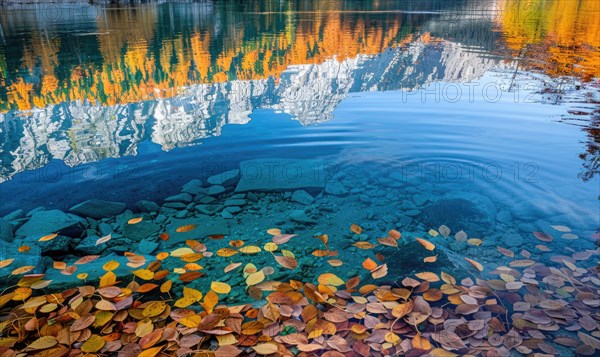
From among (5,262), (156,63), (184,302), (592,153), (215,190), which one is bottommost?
(184,302)

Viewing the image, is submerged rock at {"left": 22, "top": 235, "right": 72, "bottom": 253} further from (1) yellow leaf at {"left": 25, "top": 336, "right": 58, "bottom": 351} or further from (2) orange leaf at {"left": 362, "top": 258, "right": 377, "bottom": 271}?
(2) orange leaf at {"left": 362, "top": 258, "right": 377, "bottom": 271}

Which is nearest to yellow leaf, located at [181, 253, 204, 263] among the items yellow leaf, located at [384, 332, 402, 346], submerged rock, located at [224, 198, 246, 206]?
submerged rock, located at [224, 198, 246, 206]

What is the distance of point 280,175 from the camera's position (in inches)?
243

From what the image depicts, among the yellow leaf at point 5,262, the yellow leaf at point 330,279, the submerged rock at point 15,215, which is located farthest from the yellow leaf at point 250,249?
the submerged rock at point 15,215

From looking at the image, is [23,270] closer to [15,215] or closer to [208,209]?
[15,215]

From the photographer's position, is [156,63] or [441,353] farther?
[156,63]

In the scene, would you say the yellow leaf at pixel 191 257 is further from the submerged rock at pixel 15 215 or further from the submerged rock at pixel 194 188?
the submerged rock at pixel 15 215

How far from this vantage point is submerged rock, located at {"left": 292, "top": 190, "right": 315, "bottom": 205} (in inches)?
214

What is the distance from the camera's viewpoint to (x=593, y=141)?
7555mm

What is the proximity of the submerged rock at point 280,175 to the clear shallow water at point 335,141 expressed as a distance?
9cm

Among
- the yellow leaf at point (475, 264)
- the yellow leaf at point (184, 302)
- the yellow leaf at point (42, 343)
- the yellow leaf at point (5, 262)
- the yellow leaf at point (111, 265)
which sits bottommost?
the yellow leaf at point (184, 302)

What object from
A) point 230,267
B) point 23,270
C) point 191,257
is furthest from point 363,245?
point 23,270

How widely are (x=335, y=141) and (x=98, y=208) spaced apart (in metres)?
4.52

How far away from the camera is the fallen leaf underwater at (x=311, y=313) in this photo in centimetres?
291
